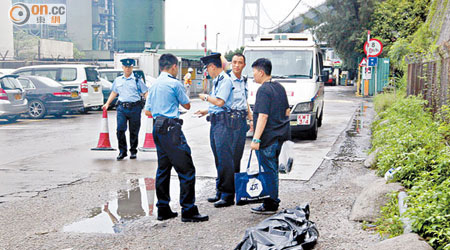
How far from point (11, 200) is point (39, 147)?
15.7 feet

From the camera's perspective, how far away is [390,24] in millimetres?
30859

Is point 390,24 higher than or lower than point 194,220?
higher

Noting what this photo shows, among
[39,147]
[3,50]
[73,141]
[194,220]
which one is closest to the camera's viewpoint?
[194,220]

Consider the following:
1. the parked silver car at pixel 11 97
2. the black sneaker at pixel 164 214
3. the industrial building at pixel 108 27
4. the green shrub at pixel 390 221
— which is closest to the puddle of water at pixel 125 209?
the black sneaker at pixel 164 214

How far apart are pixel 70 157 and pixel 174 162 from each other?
5032mm

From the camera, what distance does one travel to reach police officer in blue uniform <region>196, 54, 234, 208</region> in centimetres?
610

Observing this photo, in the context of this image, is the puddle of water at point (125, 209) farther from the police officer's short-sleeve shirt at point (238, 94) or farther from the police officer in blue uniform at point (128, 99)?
the police officer in blue uniform at point (128, 99)

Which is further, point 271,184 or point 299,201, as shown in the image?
point 299,201

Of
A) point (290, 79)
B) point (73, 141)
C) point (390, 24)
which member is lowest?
point (73, 141)

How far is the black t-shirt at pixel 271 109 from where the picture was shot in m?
5.60

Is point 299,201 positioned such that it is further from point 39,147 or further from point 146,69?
point 146,69

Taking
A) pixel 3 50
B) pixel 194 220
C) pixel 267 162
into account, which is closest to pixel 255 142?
pixel 267 162

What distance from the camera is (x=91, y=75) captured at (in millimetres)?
19938

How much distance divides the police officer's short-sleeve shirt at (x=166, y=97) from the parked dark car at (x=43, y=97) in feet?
43.5
